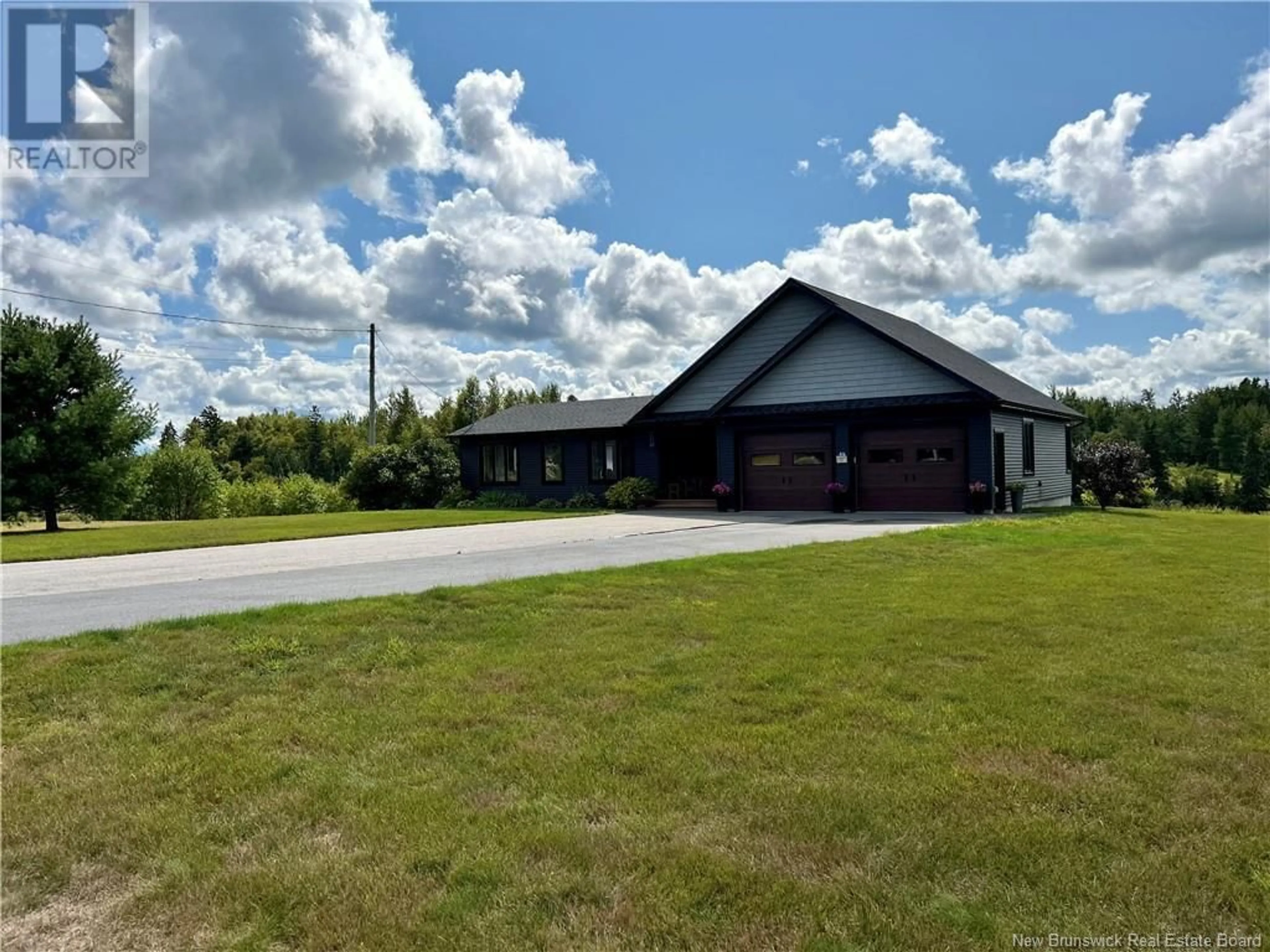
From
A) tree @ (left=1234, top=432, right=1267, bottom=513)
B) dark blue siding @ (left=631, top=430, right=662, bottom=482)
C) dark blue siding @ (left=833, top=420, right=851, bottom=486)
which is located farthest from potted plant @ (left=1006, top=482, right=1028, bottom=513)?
tree @ (left=1234, top=432, right=1267, bottom=513)

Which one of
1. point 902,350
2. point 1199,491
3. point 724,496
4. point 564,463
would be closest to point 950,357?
point 902,350

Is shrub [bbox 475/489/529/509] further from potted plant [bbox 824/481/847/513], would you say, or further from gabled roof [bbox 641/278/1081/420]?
potted plant [bbox 824/481/847/513]

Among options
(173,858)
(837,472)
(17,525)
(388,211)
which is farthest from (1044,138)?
(17,525)

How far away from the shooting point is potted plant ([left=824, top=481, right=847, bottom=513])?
805 inches

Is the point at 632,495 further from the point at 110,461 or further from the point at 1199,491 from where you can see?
the point at 1199,491

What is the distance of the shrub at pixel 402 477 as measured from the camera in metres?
29.6

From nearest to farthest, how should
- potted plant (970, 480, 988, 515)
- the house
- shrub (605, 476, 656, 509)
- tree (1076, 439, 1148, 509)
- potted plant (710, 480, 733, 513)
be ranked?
potted plant (970, 480, 988, 515), the house, potted plant (710, 480, 733, 513), shrub (605, 476, 656, 509), tree (1076, 439, 1148, 509)

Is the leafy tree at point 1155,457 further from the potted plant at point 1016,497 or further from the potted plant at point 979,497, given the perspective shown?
the potted plant at point 979,497

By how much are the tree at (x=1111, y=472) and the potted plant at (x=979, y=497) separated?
407 inches

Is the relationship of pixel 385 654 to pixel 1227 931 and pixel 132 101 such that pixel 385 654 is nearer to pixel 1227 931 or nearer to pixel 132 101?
pixel 1227 931

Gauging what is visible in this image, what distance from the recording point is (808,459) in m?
21.6

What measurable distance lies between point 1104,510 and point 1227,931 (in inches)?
895

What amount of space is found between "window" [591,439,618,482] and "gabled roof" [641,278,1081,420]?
2.04 meters

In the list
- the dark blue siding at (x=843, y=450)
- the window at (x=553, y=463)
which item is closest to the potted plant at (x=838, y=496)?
the dark blue siding at (x=843, y=450)
